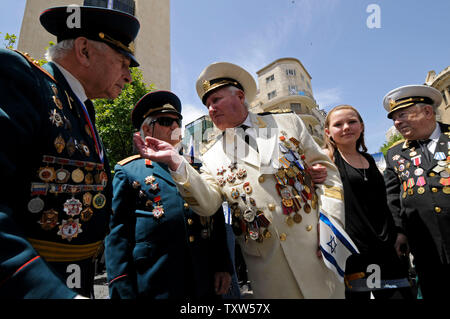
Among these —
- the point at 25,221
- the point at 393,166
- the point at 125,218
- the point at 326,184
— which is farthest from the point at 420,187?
the point at 25,221

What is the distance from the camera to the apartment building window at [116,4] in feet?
69.9

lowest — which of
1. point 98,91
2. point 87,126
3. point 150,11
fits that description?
A: point 87,126

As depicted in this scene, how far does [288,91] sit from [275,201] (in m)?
35.1

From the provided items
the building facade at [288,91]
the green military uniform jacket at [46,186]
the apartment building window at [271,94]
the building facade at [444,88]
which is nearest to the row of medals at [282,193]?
the green military uniform jacket at [46,186]

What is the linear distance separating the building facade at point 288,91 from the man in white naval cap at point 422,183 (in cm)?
2960

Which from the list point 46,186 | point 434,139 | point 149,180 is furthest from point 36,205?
point 434,139

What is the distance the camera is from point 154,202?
2219 mm

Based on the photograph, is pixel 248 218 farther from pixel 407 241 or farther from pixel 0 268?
pixel 407 241

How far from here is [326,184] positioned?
6.97 ft

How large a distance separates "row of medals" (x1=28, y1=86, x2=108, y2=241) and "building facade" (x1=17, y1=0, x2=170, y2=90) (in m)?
24.0

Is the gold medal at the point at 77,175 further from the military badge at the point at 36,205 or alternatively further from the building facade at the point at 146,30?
the building facade at the point at 146,30

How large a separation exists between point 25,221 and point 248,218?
55.6 inches

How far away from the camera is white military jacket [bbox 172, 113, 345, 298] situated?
5.88ft

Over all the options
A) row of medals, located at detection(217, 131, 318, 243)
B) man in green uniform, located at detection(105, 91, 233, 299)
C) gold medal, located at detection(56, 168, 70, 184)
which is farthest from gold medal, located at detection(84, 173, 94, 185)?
row of medals, located at detection(217, 131, 318, 243)
